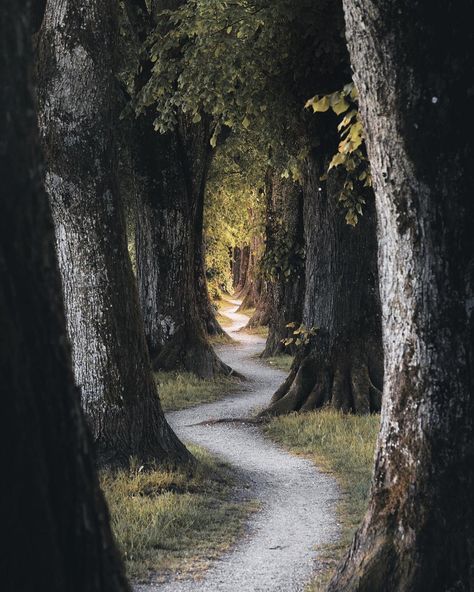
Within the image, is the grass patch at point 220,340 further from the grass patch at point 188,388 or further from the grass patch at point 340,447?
the grass patch at point 340,447

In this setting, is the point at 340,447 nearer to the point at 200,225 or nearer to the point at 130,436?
the point at 130,436

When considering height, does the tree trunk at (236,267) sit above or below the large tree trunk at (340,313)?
above

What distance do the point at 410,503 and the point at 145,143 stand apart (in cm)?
1316

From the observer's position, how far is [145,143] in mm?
17156

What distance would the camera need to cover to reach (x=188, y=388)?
52.4 feet

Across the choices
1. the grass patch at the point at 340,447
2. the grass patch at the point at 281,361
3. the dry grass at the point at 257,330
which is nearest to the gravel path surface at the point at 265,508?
the grass patch at the point at 340,447

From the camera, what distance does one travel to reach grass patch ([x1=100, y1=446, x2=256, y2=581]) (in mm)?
6773

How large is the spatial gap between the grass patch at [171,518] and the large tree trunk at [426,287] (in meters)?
2.06

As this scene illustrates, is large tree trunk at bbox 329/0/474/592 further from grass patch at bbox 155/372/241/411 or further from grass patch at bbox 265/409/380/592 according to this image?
grass patch at bbox 155/372/241/411

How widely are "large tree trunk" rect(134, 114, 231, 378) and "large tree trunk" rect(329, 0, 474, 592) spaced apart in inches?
486

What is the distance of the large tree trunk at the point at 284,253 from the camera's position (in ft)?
63.1

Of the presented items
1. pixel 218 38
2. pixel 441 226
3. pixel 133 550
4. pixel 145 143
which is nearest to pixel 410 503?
pixel 441 226

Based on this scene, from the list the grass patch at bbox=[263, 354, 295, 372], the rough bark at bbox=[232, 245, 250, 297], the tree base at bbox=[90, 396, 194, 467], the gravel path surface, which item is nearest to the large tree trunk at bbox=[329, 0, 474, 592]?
the gravel path surface

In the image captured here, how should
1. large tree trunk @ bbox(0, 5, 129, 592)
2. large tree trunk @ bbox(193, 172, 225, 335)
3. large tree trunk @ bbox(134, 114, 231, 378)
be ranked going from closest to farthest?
large tree trunk @ bbox(0, 5, 129, 592), large tree trunk @ bbox(134, 114, 231, 378), large tree trunk @ bbox(193, 172, 225, 335)
